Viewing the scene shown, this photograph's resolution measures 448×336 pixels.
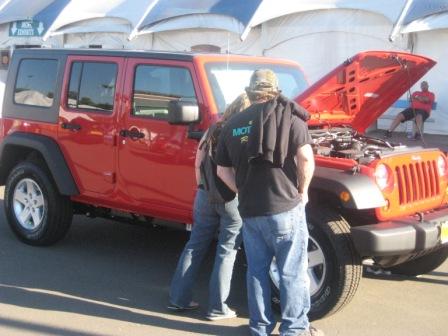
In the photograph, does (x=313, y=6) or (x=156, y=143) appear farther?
(x=313, y=6)

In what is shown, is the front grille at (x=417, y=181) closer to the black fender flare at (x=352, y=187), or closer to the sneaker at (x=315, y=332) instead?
the black fender flare at (x=352, y=187)

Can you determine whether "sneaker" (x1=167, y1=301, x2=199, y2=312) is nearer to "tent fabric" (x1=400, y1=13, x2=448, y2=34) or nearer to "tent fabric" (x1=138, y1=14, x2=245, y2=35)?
"tent fabric" (x1=400, y1=13, x2=448, y2=34)

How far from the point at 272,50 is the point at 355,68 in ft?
45.5

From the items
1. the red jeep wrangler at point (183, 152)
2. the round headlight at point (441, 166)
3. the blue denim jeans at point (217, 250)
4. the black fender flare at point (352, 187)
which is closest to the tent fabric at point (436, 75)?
the red jeep wrangler at point (183, 152)

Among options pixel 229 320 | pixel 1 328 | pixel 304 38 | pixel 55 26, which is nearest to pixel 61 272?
pixel 1 328

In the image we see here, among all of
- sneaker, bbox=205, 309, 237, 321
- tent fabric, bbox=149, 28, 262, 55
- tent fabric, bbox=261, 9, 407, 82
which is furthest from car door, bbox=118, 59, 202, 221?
tent fabric, bbox=149, 28, 262, 55

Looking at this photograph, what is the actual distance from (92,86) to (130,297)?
191 centimetres

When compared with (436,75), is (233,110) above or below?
below

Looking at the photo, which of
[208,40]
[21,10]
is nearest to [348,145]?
[208,40]

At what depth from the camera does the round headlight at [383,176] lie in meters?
4.61

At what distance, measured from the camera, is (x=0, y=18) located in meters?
24.8

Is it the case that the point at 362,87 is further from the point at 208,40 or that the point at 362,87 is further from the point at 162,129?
the point at 208,40

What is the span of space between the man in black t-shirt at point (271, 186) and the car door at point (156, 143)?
105 centimetres

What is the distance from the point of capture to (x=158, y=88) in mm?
5555
